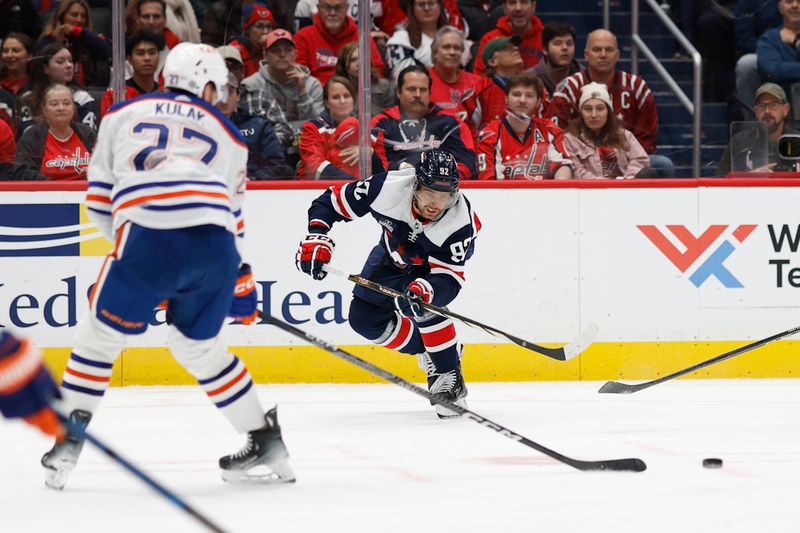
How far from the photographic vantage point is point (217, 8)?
245 inches

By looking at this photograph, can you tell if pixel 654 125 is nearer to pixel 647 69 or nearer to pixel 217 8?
pixel 647 69

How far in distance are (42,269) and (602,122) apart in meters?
2.64

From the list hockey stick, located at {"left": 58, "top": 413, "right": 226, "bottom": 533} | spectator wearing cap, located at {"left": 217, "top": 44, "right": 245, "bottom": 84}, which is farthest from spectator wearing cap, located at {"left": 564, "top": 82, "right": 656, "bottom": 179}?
hockey stick, located at {"left": 58, "top": 413, "right": 226, "bottom": 533}

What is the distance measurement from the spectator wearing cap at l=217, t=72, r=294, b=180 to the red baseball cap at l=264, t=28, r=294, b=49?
282mm

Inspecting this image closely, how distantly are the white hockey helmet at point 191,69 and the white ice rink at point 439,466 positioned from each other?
1.05 m

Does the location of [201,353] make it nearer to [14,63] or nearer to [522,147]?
[14,63]

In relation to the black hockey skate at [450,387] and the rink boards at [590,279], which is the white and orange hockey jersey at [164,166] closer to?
the black hockey skate at [450,387]

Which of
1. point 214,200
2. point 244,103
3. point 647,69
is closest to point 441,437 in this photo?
point 214,200

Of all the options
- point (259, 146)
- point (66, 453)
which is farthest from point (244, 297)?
point (259, 146)

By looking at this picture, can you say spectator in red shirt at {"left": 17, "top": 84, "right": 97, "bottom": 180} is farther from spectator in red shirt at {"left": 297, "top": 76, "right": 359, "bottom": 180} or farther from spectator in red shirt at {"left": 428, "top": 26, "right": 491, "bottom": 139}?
spectator in red shirt at {"left": 428, "top": 26, "right": 491, "bottom": 139}

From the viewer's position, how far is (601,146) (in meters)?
6.00

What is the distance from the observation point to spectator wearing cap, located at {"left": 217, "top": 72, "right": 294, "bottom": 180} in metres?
5.66

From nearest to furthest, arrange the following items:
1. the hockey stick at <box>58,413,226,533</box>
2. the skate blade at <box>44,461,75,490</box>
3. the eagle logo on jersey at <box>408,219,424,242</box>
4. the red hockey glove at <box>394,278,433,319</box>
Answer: the hockey stick at <box>58,413,226,533</box> < the skate blade at <box>44,461,75,490</box> < the red hockey glove at <box>394,278,433,319</box> < the eagle logo on jersey at <box>408,219,424,242</box>

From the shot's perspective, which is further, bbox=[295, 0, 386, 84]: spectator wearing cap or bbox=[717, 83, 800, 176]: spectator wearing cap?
bbox=[717, 83, 800, 176]: spectator wearing cap
